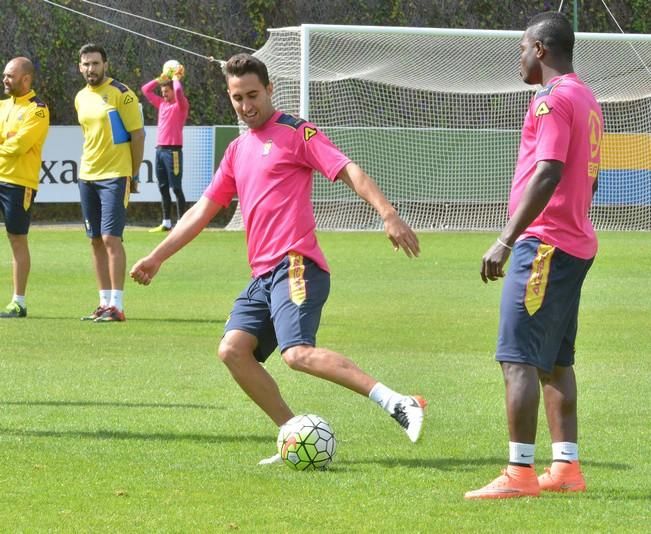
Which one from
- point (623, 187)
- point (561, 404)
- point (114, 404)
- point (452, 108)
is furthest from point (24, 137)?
point (452, 108)

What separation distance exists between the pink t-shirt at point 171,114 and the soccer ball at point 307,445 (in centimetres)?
1746

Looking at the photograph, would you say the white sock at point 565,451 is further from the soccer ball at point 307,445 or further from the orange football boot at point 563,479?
the soccer ball at point 307,445

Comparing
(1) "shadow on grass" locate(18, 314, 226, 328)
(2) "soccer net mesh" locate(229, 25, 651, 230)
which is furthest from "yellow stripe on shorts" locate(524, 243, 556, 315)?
(2) "soccer net mesh" locate(229, 25, 651, 230)

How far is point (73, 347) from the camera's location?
1104 cm

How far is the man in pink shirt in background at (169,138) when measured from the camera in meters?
23.8

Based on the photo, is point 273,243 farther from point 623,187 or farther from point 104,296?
point 623,187

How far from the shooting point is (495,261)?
A: 5684mm

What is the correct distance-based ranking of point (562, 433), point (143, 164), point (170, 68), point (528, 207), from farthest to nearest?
point (143, 164) < point (170, 68) < point (562, 433) < point (528, 207)

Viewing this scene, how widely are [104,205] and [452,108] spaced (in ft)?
48.5

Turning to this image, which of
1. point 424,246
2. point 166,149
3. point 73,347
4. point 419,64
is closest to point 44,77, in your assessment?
point 166,149

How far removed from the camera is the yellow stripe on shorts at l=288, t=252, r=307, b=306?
6594mm

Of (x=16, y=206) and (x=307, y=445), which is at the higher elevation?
(x=16, y=206)

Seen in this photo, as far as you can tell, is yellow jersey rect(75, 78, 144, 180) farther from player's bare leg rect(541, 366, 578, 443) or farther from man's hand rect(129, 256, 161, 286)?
player's bare leg rect(541, 366, 578, 443)

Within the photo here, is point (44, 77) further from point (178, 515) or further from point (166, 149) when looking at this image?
point (178, 515)
